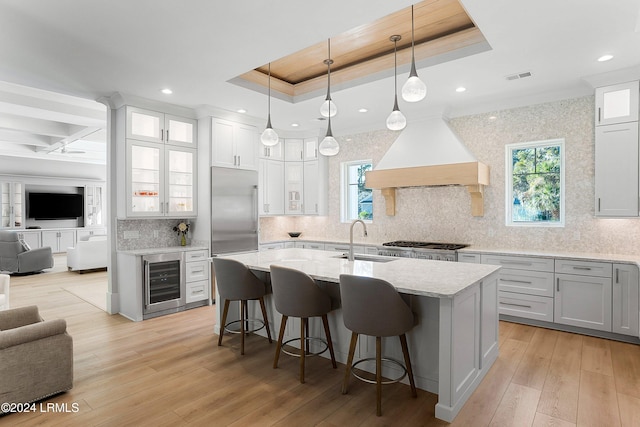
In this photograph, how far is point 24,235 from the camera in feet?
33.2

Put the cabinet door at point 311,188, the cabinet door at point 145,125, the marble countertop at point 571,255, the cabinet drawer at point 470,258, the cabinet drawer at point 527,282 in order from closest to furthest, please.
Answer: the marble countertop at point 571,255 < the cabinet drawer at point 527,282 < the cabinet drawer at point 470,258 < the cabinet door at point 145,125 < the cabinet door at point 311,188

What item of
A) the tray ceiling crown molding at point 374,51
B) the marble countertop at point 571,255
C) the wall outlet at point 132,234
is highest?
the tray ceiling crown molding at point 374,51

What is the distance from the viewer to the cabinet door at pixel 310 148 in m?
6.35

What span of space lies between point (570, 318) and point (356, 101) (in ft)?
11.6

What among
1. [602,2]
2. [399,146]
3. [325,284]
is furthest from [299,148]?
[602,2]

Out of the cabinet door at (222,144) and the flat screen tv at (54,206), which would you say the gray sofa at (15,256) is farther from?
the cabinet door at (222,144)

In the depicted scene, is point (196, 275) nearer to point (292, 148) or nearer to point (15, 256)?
point (292, 148)

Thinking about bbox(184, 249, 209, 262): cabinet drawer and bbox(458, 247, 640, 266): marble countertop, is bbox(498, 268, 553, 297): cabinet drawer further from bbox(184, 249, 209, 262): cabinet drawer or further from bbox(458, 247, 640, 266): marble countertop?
bbox(184, 249, 209, 262): cabinet drawer

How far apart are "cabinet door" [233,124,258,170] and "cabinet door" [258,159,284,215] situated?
0.51 m

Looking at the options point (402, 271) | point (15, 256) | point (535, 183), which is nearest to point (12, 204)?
point (15, 256)

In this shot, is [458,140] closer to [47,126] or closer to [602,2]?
[602,2]

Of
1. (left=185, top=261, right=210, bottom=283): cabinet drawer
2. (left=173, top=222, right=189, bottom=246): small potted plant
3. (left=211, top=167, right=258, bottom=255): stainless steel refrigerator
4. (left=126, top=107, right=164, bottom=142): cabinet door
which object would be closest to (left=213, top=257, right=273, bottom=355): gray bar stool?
(left=185, top=261, right=210, bottom=283): cabinet drawer

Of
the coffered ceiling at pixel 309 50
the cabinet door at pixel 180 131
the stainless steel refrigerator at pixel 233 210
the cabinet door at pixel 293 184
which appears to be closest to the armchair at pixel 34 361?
the coffered ceiling at pixel 309 50

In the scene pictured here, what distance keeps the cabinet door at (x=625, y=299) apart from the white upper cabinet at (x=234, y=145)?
4747 mm
